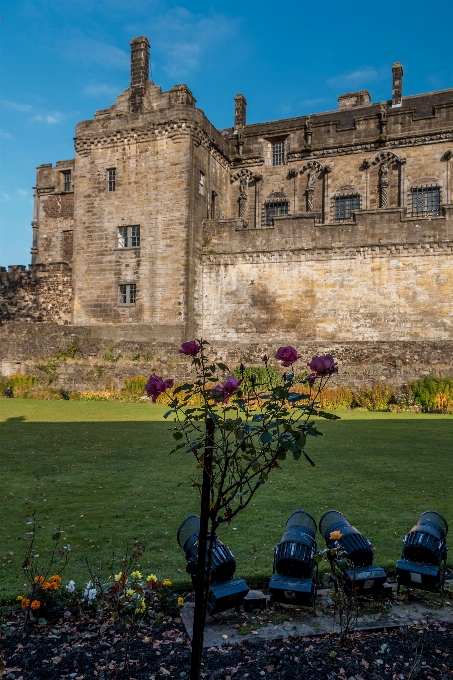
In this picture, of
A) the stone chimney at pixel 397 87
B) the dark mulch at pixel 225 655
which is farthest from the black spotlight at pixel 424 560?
the stone chimney at pixel 397 87

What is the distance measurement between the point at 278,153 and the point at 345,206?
17.5 feet

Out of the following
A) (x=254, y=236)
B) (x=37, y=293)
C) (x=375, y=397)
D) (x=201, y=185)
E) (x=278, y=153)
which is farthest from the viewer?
(x=278, y=153)

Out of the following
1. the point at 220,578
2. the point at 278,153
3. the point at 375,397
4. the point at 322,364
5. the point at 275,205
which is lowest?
the point at 375,397

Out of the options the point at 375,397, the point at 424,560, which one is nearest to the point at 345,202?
the point at 375,397

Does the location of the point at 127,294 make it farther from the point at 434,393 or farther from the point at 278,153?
the point at 434,393

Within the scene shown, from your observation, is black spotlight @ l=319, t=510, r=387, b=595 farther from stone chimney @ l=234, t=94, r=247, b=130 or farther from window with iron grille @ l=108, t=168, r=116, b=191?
stone chimney @ l=234, t=94, r=247, b=130

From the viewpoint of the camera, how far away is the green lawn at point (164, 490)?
5645 millimetres

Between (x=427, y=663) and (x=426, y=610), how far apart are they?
787 millimetres

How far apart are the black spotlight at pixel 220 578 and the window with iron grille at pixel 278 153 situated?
30416 mm

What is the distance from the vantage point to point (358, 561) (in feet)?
15.1

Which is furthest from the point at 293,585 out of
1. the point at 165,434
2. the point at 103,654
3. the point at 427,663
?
the point at 165,434

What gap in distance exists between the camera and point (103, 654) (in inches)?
149

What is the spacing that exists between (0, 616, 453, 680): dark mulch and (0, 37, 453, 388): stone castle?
56.9 ft

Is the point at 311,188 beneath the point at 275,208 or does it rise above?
above
